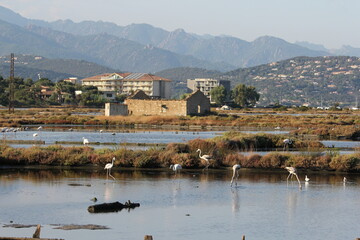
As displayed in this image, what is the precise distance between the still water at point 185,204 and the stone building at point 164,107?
56.0 meters

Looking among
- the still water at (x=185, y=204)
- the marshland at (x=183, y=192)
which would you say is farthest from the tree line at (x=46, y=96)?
the still water at (x=185, y=204)

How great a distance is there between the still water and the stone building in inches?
2206

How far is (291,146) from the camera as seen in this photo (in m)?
49.8

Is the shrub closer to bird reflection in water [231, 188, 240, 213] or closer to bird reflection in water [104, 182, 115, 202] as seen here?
bird reflection in water [231, 188, 240, 213]

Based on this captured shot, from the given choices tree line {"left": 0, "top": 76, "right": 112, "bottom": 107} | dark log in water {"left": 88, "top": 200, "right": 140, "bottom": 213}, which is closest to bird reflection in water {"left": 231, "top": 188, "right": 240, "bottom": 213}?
dark log in water {"left": 88, "top": 200, "right": 140, "bottom": 213}

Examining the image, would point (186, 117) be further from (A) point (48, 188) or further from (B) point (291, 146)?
(A) point (48, 188)

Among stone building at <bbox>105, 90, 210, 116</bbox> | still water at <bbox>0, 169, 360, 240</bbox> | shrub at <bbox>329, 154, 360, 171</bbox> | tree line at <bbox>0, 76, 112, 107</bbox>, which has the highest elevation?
tree line at <bbox>0, 76, 112, 107</bbox>

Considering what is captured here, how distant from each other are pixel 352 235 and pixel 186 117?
226 feet

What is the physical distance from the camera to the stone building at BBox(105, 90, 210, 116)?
9206 cm

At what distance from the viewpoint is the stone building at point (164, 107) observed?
9206 cm

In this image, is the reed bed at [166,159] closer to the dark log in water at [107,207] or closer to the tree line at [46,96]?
the dark log in water at [107,207]

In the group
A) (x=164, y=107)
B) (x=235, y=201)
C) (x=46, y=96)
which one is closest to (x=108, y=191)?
(x=235, y=201)

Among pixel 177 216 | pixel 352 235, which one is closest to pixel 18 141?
pixel 177 216

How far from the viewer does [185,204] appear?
26.4m
